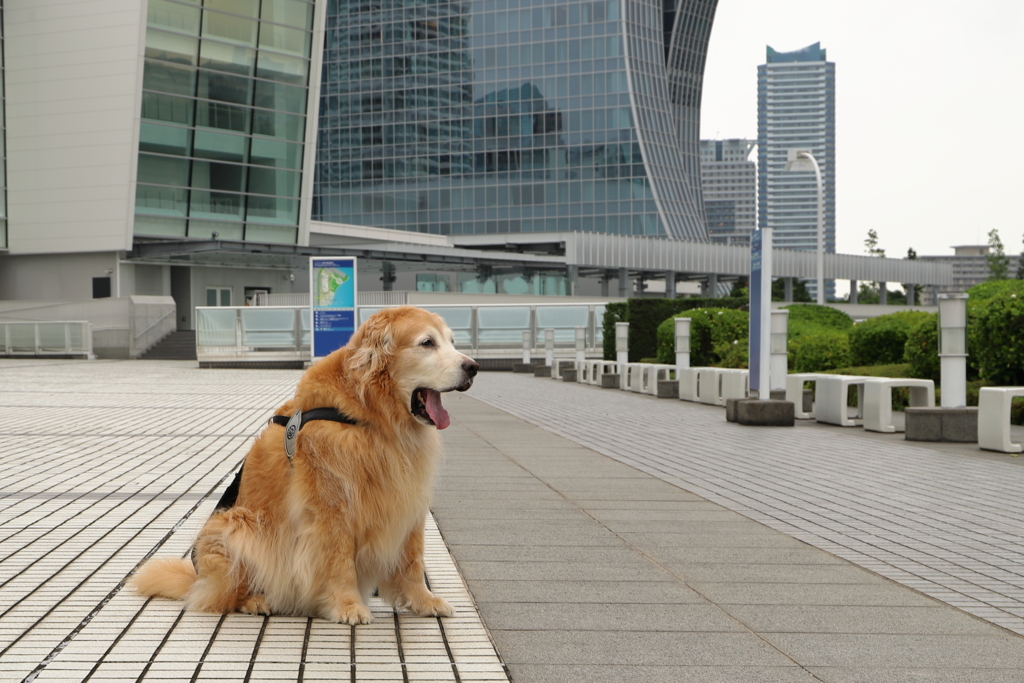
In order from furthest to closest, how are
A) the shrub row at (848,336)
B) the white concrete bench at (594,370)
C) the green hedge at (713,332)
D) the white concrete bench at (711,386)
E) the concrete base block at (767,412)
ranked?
the white concrete bench at (594,370), the green hedge at (713,332), the white concrete bench at (711,386), the concrete base block at (767,412), the shrub row at (848,336)

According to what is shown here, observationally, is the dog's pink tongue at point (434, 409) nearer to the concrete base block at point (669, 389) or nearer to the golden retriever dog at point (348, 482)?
the golden retriever dog at point (348, 482)

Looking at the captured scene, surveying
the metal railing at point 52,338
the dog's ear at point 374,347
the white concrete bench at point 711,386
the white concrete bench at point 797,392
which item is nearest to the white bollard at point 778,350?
the white concrete bench at point 797,392

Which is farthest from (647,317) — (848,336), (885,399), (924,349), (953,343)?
(953,343)

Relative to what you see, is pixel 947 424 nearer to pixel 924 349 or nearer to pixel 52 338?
pixel 924 349

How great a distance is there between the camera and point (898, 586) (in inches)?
212

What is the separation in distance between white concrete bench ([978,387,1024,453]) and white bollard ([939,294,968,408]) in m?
0.78

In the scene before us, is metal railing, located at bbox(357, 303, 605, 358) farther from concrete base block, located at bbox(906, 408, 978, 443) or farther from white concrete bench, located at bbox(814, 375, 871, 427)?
concrete base block, located at bbox(906, 408, 978, 443)

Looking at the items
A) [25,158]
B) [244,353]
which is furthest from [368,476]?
[25,158]

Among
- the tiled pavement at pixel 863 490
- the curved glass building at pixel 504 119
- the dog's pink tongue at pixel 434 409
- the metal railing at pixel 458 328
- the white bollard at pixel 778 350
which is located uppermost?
the curved glass building at pixel 504 119

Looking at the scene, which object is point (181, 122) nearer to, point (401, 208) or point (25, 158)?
point (25, 158)

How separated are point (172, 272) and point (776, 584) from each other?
5301 cm

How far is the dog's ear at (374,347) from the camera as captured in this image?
4.19 meters

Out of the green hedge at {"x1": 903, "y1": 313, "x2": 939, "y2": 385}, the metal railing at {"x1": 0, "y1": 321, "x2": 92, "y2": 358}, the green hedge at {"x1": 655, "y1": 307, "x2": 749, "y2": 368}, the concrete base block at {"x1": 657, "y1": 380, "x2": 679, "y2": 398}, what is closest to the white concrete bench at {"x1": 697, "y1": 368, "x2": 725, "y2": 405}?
the concrete base block at {"x1": 657, "y1": 380, "x2": 679, "y2": 398}

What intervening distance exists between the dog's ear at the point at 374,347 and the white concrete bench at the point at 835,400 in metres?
10.9
